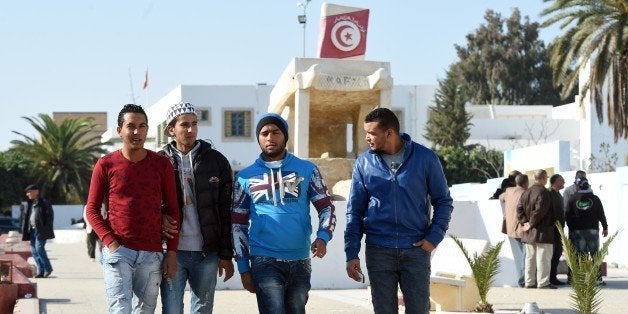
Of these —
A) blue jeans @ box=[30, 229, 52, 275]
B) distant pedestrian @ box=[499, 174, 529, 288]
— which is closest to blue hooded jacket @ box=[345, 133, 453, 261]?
distant pedestrian @ box=[499, 174, 529, 288]

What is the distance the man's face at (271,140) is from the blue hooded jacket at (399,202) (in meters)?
0.53

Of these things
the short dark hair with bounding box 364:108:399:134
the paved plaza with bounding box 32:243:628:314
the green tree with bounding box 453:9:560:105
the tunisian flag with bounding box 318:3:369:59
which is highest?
the green tree with bounding box 453:9:560:105

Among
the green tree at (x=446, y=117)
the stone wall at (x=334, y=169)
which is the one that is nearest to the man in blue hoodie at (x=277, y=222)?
the stone wall at (x=334, y=169)

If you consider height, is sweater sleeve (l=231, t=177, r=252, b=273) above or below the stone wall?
below

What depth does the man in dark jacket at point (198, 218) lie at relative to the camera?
7.40 m

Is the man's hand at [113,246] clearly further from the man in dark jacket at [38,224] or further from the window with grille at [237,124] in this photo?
the window with grille at [237,124]

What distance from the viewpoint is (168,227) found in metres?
7.19

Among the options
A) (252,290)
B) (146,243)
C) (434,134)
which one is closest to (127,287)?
(146,243)

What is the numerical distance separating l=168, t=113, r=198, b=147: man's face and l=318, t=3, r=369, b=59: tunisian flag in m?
14.7

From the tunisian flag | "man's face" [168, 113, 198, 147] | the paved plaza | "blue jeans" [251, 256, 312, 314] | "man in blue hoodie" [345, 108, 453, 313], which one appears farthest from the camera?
the tunisian flag

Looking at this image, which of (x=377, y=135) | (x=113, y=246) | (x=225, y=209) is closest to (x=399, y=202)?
(x=377, y=135)

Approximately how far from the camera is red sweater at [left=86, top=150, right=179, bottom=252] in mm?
7043

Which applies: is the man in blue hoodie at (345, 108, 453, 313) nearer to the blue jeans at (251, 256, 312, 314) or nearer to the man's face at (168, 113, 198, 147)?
the blue jeans at (251, 256, 312, 314)

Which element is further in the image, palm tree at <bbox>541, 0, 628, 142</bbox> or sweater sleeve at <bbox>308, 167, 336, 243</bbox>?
palm tree at <bbox>541, 0, 628, 142</bbox>
